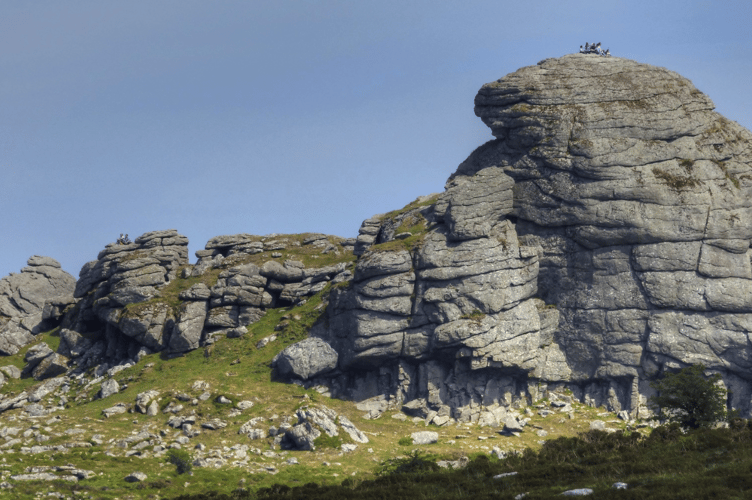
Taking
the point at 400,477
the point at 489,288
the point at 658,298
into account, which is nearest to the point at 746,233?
the point at 658,298

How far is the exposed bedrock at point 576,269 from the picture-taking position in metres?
71.9

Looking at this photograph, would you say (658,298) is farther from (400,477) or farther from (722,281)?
(400,477)

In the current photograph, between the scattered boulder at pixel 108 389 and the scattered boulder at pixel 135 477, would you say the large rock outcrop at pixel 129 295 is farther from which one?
the scattered boulder at pixel 135 477

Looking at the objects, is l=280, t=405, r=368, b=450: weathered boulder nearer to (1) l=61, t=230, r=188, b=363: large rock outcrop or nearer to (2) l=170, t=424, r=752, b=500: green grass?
(2) l=170, t=424, r=752, b=500: green grass

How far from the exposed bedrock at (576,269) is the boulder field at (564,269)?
5.8 inches

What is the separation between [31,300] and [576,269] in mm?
78408

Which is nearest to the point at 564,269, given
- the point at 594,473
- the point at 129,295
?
the point at 594,473

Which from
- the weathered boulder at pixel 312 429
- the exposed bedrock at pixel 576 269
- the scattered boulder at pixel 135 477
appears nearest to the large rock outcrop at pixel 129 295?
the exposed bedrock at pixel 576 269

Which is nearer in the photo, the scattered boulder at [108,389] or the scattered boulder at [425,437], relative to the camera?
the scattered boulder at [425,437]

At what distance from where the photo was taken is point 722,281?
71.4 meters

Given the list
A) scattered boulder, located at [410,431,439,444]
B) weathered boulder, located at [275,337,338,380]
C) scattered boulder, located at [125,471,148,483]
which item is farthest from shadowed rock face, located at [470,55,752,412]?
scattered boulder, located at [125,471,148,483]

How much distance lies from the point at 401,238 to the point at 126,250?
3988 cm

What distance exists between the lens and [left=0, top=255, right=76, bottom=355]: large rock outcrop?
97.6 m

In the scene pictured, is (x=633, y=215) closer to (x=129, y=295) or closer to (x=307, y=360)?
(x=307, y=360)
